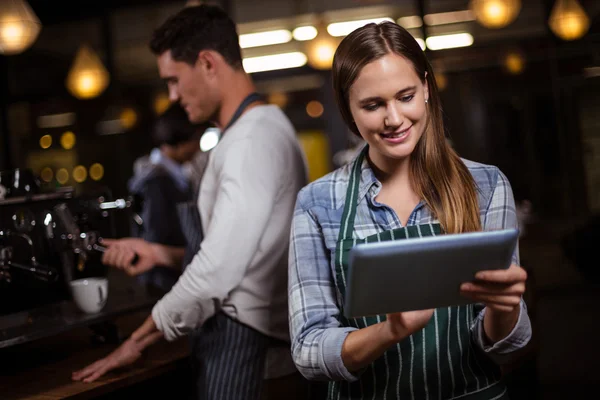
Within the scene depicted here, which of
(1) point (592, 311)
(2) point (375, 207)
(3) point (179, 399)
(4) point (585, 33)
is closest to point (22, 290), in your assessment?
(3) point (179, 399)

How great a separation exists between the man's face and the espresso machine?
0.48 meters

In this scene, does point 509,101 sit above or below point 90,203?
above

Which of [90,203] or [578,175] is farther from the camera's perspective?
[578,175]

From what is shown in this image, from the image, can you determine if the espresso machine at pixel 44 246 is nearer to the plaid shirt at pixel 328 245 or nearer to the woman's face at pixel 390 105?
the plaid shirt at pixel 328 245

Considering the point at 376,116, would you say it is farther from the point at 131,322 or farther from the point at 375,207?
the point at 131,322

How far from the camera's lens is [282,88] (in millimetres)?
7004

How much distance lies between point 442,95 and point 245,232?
4.51 m

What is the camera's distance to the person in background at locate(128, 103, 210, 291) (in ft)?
12.4

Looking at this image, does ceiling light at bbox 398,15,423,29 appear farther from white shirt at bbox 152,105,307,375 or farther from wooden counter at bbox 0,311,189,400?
wooden counter at bbox 0,311,189,400

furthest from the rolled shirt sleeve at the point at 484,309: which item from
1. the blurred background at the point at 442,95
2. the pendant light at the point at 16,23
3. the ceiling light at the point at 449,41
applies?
the ceiling light at the point at 449,41

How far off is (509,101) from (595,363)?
7.24ft

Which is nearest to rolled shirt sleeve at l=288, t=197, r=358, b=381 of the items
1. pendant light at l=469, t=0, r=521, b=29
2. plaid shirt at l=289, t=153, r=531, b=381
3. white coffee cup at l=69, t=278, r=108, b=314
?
plaid shirt at l=289, t=153, r=531, b=381

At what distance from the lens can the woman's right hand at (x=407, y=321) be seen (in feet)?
4.19

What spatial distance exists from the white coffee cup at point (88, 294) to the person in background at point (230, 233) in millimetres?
199
